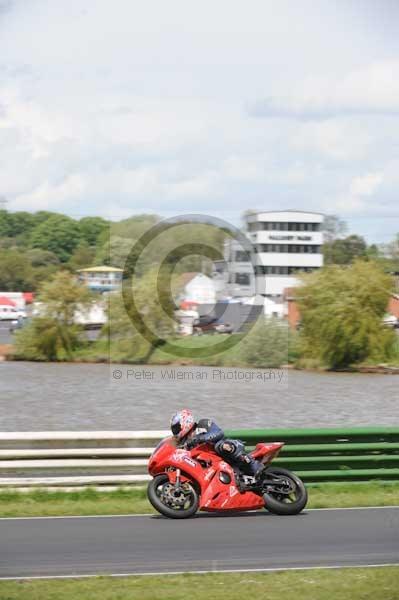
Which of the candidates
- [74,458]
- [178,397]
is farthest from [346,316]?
[74,458]

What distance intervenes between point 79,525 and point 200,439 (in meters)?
1.71

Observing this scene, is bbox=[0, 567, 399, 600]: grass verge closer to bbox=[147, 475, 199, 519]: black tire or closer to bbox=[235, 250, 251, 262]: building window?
bbox=[147, 475, 199, 519]: black tire

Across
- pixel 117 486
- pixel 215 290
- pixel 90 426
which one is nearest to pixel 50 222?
A: pixel 215 290

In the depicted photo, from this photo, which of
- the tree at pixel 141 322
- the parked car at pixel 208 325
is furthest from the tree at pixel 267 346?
the tree at pixel 141 322

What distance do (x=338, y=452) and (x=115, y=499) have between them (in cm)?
309

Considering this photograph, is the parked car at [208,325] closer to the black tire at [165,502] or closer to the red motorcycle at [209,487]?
the red motorcycle at [209,487]

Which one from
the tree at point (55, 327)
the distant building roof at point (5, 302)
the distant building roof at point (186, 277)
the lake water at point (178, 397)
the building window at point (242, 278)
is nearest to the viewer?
the lake water at point (178, 397)

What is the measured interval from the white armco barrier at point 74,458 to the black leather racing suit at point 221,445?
186 centimetres

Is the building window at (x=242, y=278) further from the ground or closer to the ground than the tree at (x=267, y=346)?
further from the ground

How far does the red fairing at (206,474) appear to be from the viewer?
1220 cm

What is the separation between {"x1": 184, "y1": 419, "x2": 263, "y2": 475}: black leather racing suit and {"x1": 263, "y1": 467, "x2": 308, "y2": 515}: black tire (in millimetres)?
233

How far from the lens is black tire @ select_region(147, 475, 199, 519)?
476 inches

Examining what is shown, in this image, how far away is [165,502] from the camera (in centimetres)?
1216

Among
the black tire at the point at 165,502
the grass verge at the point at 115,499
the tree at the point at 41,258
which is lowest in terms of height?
the grass verge at the point at 115,499
